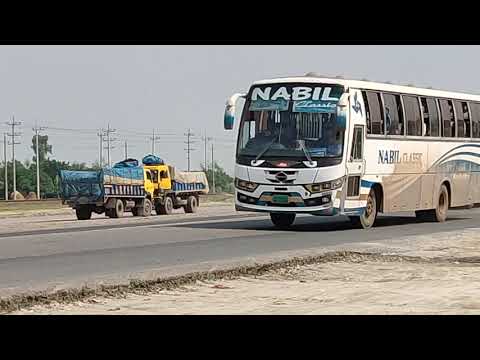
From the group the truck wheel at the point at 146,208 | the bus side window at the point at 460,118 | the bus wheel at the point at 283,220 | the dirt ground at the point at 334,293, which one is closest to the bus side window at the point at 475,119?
the bus side window at the point at 460,118

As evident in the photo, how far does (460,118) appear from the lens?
3175 centimetres

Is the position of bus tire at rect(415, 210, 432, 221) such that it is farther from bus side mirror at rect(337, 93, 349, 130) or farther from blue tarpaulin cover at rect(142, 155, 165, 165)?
blue tarpaulin cover at rect(142, 155, 165, 165)

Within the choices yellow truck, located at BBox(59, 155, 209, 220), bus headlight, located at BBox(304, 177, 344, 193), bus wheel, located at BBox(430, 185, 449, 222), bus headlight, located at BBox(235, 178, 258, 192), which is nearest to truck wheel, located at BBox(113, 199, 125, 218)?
yellow truck, located at BBox(59, 155, 209, 220)

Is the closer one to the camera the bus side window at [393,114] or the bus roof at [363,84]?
the bus roof at [363,84]

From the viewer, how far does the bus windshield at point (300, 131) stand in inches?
1006

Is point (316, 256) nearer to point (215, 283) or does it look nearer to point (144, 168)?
point (215, 283)

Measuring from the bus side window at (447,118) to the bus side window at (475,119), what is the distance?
5.22 feet

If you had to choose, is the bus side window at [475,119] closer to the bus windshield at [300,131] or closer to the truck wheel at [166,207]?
the bus windshield at [300,131]

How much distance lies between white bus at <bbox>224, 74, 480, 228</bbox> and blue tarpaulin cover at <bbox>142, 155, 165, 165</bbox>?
20465mm

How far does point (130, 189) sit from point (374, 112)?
2024cm
